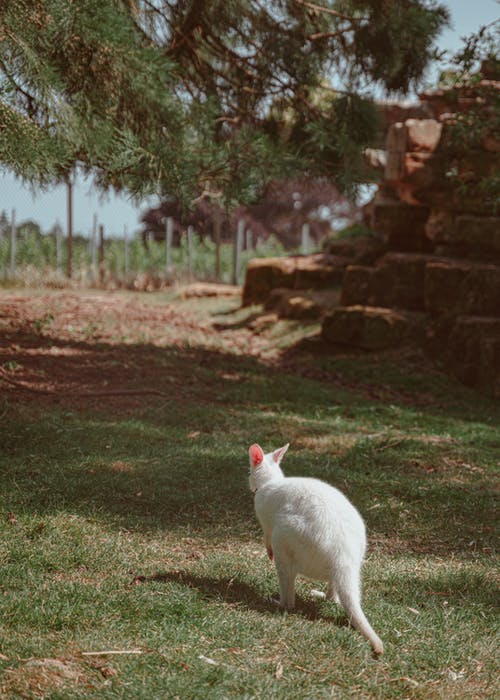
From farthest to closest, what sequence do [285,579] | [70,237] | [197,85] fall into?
[70,237] < [197,85] < [285,579]

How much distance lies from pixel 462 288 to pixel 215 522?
25.7 ft

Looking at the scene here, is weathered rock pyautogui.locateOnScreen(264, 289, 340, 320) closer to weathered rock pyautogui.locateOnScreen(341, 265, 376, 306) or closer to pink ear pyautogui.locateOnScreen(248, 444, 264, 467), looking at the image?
weathered rock pyautogui.locateOnScreen(341, 265, 376, 306)

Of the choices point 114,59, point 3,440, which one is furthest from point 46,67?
point 3,440

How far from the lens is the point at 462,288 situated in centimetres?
1216

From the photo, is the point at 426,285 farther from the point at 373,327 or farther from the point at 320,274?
the point at 320,274

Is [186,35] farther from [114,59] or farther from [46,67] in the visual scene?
[46,67]

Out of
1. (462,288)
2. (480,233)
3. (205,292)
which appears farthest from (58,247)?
(462,288)

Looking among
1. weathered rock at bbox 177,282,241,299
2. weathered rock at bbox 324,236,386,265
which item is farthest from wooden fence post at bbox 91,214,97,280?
weathered rock at bbox 324,236,386,265

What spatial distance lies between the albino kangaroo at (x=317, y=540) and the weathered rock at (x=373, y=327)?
856 centimetres

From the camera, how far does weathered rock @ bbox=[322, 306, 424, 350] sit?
12.4 metres

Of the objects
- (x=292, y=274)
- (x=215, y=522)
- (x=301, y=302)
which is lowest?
(x=215, y=522)

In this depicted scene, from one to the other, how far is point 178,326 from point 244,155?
6.00 m

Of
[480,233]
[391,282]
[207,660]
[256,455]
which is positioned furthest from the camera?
[391,282]

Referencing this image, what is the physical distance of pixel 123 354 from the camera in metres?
10.9
